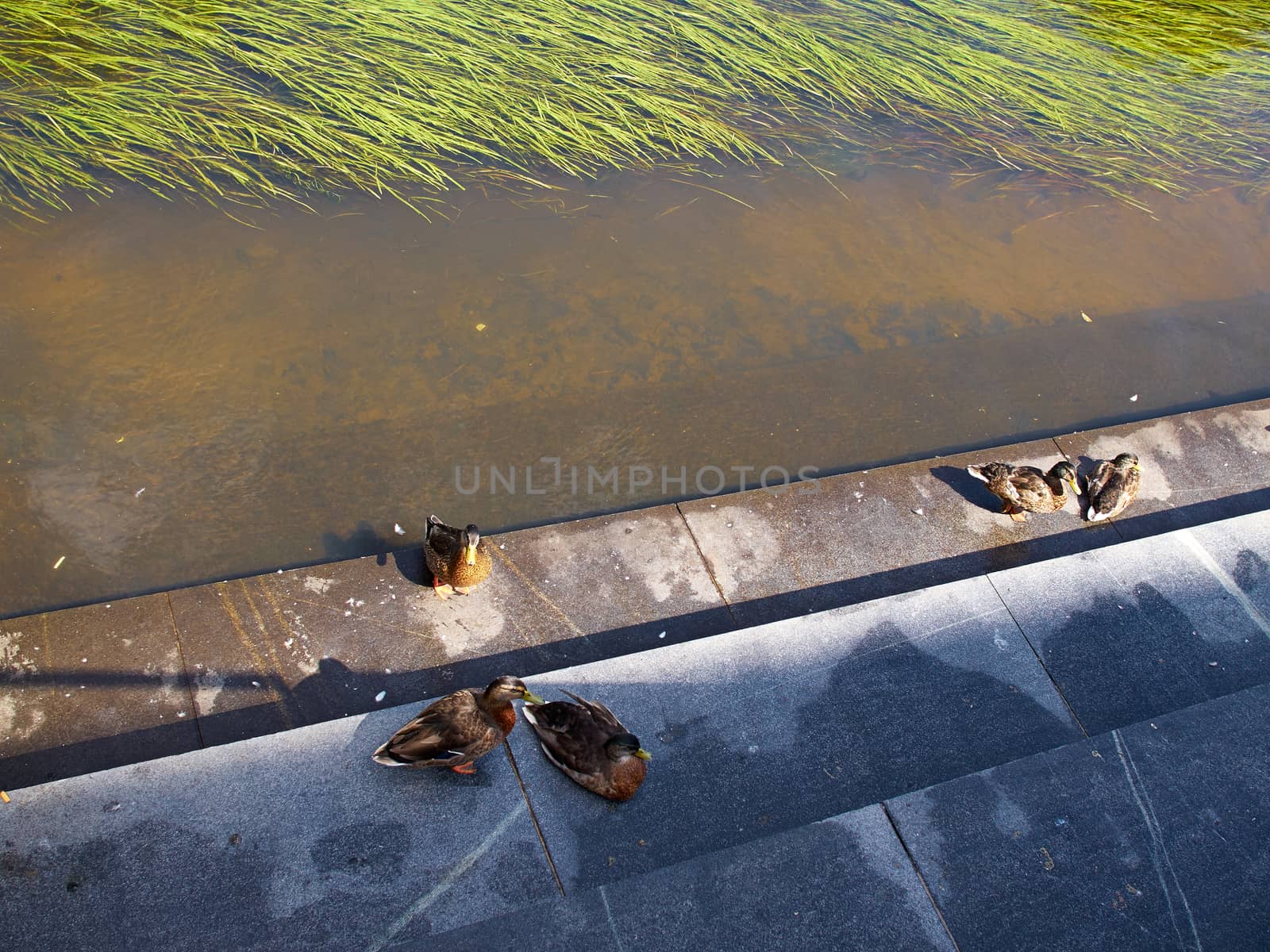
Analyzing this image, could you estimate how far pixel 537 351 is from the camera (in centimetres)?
623

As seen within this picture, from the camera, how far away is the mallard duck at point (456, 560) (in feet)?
14.1

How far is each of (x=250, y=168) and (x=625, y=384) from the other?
3.40 metres

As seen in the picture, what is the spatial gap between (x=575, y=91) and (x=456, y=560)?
512cm

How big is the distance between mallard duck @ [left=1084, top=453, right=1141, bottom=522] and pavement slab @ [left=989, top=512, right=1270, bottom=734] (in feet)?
1.14

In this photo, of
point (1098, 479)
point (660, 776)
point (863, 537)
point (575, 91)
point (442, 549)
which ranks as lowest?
point (660, 776)

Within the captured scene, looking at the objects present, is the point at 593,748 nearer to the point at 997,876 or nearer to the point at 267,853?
the point at 267,853

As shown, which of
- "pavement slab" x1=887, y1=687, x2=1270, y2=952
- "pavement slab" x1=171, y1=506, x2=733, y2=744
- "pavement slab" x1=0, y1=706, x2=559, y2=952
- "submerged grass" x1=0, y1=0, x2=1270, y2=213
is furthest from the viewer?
"submerged grass" x1=0, y1=0, x2=1270, y2=213

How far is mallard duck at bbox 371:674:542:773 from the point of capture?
3553 mm

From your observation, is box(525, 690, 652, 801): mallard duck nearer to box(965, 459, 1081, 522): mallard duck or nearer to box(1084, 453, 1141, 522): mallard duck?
box(965, 459, 1081, 522): mallard duck

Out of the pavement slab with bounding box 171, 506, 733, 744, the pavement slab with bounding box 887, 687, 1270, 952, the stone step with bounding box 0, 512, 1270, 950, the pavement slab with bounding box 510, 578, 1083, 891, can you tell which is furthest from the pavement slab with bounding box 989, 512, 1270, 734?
the pavement slab with bounding box 171, 506, 733, 744

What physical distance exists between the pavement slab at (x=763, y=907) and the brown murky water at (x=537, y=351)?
8.00 feet

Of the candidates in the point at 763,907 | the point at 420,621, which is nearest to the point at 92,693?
the point at 420,621

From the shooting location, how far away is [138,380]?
5.67 m

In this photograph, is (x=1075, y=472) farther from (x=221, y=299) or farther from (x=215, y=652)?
(x=221, y=299)
